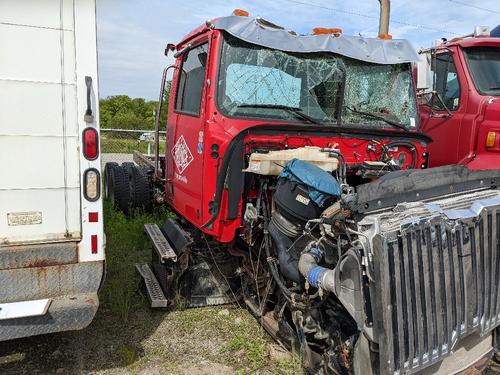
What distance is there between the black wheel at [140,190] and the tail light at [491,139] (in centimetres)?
453

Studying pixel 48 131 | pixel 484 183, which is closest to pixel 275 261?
pixel 484 183

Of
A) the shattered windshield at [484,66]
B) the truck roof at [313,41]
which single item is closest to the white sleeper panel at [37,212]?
the truck roof at [313,41]

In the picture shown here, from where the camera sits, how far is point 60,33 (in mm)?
3209

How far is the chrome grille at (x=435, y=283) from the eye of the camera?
8.09 ft

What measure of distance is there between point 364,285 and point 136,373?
1963 millimetres

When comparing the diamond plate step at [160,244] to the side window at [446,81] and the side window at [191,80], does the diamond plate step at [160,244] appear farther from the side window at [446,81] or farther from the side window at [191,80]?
the side window at [446,81]

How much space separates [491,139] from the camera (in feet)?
17.5

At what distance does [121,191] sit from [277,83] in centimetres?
354

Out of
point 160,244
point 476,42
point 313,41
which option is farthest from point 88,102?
point 476,42

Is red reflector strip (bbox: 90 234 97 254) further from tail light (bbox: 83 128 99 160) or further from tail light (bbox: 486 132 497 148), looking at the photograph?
tail light (bbox: 486 132 497 148)

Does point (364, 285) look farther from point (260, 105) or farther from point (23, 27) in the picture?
point (23, 27)

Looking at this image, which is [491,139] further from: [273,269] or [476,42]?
[273,269]

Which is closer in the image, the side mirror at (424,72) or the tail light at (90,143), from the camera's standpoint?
the tail light at (90,143)

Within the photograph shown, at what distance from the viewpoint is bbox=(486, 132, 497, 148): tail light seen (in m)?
5.30
